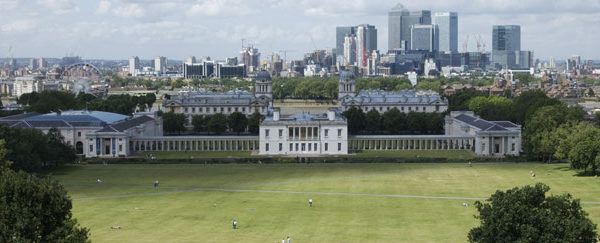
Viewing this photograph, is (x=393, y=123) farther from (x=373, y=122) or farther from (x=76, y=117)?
(x=76, y=117)

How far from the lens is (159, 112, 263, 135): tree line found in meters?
140

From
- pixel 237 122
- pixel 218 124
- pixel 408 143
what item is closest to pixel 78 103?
pixel 218 124

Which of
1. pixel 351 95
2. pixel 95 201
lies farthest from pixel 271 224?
pixel 351 95

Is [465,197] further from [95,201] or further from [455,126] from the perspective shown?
[455,126]

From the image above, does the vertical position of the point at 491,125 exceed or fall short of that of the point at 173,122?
it exceeds it

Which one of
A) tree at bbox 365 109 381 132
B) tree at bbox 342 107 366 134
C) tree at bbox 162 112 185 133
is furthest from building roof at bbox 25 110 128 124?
tree at bbox 365 109 381 132

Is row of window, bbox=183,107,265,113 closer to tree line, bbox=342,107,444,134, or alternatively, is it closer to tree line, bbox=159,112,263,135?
tree line, bbox=159,112,263,135

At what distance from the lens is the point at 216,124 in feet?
456

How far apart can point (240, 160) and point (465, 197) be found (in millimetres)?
37837

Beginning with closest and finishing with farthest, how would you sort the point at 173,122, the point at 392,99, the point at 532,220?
the point at 532,220 → the point at 173,122 → the point at 392,99

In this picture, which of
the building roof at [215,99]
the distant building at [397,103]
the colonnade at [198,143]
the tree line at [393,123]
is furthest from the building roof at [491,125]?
the building roof at [215,99]

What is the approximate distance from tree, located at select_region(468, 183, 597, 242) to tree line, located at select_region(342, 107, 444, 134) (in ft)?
310

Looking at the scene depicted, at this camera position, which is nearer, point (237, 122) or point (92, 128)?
point (92, 128)

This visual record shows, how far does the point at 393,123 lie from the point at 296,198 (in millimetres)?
69972
